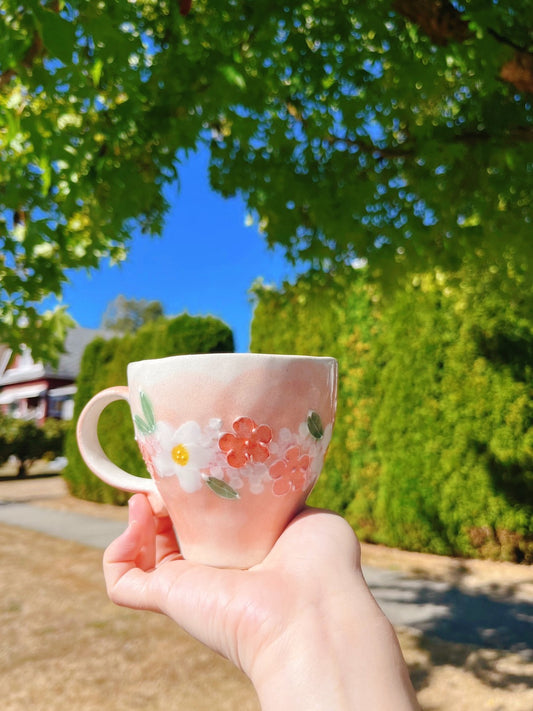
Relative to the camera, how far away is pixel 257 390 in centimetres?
111

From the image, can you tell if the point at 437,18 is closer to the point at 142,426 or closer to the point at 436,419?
the point at 142,426

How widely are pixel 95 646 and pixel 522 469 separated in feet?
14.9

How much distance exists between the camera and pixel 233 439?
113 centimetres

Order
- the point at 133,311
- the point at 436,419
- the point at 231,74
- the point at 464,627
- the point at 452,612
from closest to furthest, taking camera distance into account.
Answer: the point at 231,74
the point at 464,627
the point at 452,612
the point at 436,419
the point at 133,311

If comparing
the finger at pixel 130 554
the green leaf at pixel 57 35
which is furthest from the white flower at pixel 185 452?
the green leaf at pixel 57 35

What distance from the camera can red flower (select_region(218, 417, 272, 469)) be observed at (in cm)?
112

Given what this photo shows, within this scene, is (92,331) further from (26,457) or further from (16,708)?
(16,708)

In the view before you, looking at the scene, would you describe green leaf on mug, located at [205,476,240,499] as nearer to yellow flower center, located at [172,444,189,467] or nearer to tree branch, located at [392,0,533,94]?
yellow flower center, located at [172,444,189,467]

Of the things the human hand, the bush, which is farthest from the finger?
the bush

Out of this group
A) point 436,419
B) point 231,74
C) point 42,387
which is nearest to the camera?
point 231,74

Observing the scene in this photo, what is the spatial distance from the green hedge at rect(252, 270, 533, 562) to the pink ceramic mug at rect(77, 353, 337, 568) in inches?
178

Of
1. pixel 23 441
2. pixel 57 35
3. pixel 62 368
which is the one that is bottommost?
pixel 23 441

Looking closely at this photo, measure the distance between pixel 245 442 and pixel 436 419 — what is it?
6033 mm

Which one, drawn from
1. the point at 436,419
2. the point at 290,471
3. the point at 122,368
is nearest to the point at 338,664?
the point at 290,471
